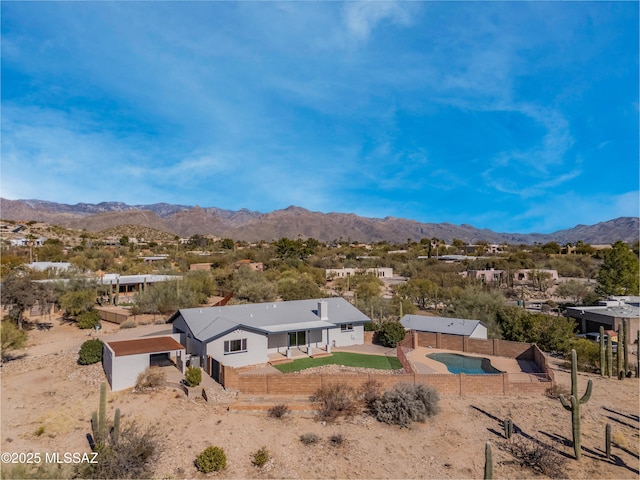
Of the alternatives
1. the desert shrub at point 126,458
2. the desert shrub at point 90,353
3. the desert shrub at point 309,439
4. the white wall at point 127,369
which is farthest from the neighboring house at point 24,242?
the desert shrub at point 309,439

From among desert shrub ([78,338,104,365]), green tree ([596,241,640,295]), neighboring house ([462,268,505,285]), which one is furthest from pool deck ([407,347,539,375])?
neighboring house ([462,268,505,285])

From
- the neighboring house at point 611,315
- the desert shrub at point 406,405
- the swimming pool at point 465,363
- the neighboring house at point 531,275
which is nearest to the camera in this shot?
the desert shrub at point 406,405

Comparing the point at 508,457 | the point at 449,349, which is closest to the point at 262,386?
the point at 508,457

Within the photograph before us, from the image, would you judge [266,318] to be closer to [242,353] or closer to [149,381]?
[242,353]

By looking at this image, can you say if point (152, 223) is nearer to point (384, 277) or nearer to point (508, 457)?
point (384, 277)

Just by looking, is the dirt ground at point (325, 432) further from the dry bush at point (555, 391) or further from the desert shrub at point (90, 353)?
the desert shrub at point (90, 353)

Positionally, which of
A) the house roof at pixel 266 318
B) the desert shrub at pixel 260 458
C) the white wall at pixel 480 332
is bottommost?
the desert shrub at pixel 260 458

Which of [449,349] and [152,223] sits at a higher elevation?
[152,223]
